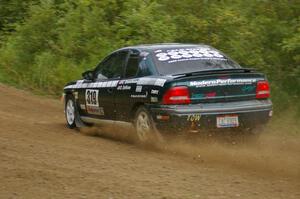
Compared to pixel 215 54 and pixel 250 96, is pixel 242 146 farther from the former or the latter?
pixel 215 54

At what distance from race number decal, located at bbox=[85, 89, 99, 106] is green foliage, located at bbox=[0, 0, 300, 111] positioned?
389 centimetres

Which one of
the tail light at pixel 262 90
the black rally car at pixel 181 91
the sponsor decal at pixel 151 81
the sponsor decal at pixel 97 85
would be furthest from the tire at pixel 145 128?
the tail light at pixel 262 90

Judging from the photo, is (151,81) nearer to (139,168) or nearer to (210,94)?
(210,94)

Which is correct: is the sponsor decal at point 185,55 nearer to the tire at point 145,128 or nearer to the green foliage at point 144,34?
the tire at point 145,128

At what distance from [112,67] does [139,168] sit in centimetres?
351

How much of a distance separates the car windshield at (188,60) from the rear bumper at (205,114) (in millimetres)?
764

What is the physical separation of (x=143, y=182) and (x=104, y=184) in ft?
1.47

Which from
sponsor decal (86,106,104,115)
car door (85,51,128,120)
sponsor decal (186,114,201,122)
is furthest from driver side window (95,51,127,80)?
sponsor decal (186,114,201,122)

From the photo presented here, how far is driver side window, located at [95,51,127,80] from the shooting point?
416 inches

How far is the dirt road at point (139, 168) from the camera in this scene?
6.43 metres

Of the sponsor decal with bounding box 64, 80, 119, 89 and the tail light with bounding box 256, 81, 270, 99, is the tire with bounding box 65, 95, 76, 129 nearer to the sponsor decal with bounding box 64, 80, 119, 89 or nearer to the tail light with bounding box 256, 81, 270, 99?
the sponsor decal with bounding box 64, 80, 119, 89

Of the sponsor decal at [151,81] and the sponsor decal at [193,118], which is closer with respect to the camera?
the sponsor decal at [193,118]

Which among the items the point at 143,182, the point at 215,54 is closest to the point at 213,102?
the point at 215,54

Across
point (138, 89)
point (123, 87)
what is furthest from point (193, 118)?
point (123, 87)
